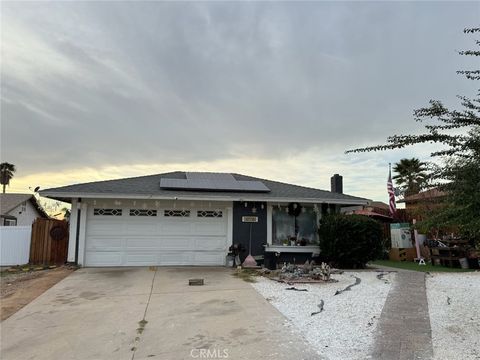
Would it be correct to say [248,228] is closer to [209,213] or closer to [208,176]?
[209,213]

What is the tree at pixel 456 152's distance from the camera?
4.03m

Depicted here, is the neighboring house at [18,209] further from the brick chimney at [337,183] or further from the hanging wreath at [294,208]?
the brick chimney at [337,183]

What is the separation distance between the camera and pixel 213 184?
1429 cm

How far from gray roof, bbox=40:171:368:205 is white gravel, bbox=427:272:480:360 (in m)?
4.88

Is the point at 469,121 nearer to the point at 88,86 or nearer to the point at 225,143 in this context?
the point at 88,86

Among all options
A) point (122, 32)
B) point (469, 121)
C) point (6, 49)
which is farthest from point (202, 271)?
point (469, 121)

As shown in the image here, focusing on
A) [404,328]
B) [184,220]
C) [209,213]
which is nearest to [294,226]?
[209,213]

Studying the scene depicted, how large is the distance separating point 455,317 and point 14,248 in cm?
1324

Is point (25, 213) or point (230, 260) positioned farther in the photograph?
point (25, 213)

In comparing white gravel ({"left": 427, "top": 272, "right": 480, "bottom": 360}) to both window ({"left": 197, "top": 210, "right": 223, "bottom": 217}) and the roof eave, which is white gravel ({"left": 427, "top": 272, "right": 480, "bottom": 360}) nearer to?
the roof eave

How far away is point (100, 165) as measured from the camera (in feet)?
60.5

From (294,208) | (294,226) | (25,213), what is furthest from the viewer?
(25,213)

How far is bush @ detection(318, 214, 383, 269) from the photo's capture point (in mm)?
12367

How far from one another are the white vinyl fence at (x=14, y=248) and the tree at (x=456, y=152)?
12690 millimetres
